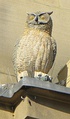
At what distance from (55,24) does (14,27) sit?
2.41 ft

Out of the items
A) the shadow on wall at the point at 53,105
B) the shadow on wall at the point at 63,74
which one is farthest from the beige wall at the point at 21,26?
the shadow on wall at the point at 53,105

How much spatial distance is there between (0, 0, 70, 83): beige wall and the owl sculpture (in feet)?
2.93

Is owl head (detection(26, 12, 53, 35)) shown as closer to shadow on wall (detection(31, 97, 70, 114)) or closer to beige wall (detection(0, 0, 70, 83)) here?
beige wall (detection(0, 0, 70, 83))

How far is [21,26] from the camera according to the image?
31.6 ft

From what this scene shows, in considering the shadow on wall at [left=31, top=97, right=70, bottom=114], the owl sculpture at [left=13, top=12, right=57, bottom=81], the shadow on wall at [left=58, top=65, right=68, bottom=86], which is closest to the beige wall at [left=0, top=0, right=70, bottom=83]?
the shadow on wall at [left=58, top=65, right=68, bottom=86]

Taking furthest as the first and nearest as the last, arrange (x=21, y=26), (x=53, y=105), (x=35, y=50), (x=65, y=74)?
(x=21, y=26), (x=65, y=74), (x=35, y=50), (x=53, y=105)

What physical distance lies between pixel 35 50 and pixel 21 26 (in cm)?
169

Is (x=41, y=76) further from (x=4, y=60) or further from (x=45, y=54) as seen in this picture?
(x=4, y=60)

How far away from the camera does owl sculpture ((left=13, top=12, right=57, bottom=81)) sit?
312 inches

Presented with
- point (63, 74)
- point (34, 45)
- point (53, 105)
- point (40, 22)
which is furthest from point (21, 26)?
point (53, 105)

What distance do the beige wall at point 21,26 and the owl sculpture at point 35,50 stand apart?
2.93 feet

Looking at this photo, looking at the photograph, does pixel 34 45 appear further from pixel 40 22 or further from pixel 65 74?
pixel 65 74

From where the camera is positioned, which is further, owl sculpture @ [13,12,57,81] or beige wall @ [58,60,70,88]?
beige wall @ [58,60,70,88]

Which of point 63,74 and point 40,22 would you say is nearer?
point 40,22
